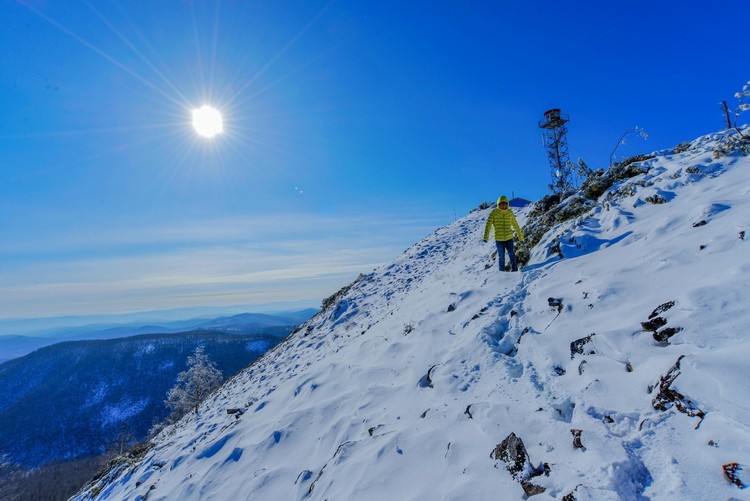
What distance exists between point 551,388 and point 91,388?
186523 millimetres

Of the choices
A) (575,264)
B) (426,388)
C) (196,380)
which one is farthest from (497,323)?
(196,380)

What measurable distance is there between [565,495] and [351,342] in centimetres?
850

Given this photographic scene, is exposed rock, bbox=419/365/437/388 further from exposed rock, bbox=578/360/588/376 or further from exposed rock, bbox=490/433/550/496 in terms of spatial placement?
exposed rock, bbox=578/360/588/376

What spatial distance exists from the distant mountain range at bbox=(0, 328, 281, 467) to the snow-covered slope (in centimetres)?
9915

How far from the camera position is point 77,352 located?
157250mm

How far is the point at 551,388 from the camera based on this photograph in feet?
→ 14.3

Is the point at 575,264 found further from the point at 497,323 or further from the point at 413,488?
the point at 413,488

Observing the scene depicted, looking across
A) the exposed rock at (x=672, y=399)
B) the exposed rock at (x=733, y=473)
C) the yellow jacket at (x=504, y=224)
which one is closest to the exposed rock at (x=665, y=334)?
the exposed rock at (x=672, y=399)

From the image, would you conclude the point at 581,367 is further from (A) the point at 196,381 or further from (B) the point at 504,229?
(A) the point at 196,381

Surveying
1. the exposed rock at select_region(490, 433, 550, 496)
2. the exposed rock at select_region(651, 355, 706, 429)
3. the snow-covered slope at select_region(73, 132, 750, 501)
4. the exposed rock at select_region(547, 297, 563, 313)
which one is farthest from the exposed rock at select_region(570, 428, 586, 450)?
the exposed rock at select_region(547, 297, 563, 313)

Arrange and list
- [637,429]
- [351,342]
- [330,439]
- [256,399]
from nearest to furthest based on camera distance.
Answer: [637,429]
[330,439]
[256,399]
[351,342]

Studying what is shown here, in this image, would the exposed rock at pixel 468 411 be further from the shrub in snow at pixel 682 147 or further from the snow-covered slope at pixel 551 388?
the shrub in snow at pixel 682 147

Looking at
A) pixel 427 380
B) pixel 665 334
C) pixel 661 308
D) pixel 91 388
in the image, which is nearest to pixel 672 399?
pixel 665 334

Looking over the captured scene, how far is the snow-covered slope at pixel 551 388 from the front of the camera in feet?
9.80
